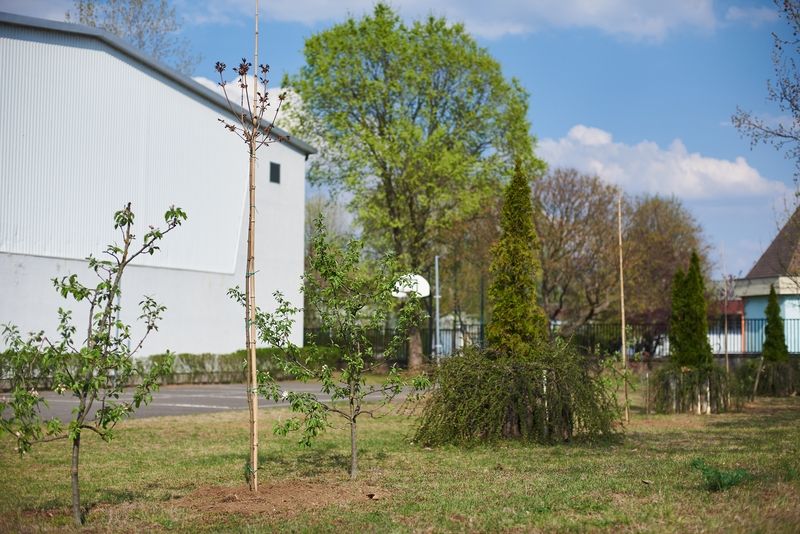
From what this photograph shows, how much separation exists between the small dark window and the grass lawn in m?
23.4

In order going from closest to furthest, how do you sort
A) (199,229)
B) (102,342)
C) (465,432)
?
(102,342) < (465,432) < (199,229)

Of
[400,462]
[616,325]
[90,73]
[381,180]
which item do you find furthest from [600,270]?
[400,462]

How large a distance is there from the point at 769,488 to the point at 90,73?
26.4m

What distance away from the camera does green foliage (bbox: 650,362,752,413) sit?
1833cm

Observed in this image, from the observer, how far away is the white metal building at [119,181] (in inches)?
1056

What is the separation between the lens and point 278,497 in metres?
8.07

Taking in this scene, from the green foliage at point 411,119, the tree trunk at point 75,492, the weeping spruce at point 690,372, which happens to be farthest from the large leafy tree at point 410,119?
the tree trunk at point 75,492

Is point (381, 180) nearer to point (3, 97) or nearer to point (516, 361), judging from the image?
point (3, 97)

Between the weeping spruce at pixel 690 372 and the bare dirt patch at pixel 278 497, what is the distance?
1136 centimetres

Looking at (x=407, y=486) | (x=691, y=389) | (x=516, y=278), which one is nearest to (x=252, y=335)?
(x=407, y=486)

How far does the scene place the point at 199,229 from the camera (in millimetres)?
32562

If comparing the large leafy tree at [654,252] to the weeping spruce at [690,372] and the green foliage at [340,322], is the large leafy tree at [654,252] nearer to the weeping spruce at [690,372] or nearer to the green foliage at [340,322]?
the weeping spruce at [690,372]

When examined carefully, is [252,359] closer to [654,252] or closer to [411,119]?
[411,119]

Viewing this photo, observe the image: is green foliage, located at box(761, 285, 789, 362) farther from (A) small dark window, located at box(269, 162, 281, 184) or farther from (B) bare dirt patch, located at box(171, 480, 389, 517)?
(A) small dark window, located at box(269, 162, 281, 184)
